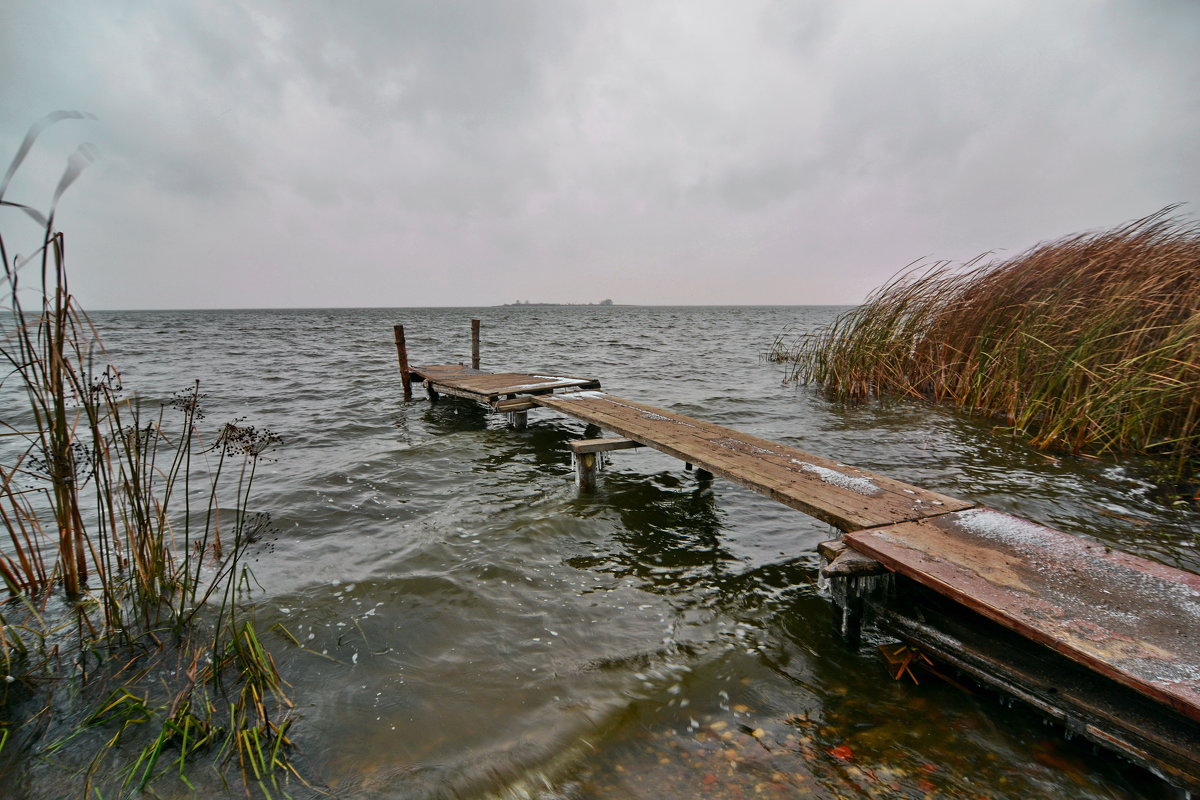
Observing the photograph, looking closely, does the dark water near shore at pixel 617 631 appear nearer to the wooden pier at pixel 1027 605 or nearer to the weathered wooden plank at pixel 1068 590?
the wooden pier at pixel 1027 605

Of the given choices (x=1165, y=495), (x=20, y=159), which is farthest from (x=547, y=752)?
(x=1165, y=495)

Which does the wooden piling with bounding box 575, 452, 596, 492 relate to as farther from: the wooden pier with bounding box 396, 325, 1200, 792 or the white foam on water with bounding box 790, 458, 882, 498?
the white foam on water with bounding box 790, 458, 882, 498

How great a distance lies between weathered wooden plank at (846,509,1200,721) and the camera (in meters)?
2.06

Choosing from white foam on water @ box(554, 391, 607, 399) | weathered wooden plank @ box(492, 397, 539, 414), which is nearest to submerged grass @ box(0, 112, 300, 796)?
weathered wooden plank @ box(492, 397, 539, 414)

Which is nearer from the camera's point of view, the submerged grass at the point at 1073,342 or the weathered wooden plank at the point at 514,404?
the submerged grass at the point at 1073,342

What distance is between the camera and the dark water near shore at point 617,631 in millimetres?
2414

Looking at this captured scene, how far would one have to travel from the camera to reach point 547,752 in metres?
2.54

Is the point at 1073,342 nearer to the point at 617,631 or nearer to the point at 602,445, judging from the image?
the point at 602,445

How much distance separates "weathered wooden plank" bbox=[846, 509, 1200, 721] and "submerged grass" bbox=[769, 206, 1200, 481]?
12.4 ft

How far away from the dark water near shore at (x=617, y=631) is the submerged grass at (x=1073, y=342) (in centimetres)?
63

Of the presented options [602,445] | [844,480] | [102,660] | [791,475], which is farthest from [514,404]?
[102,660]

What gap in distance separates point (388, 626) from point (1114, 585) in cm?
406

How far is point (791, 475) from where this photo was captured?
14.5 ft

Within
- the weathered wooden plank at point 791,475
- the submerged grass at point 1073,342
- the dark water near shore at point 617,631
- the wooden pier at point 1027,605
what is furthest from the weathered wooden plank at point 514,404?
the submerged grass at point 1073,342
